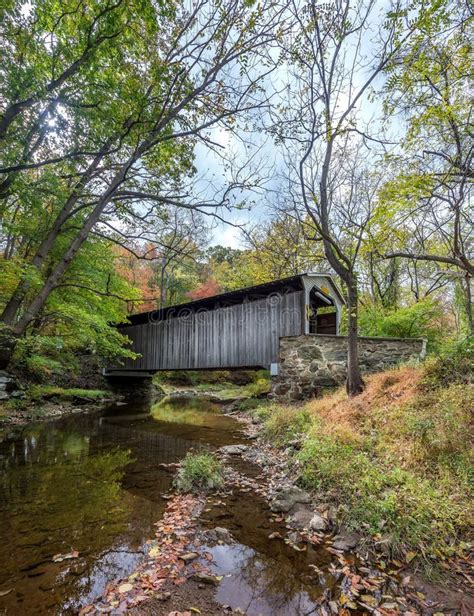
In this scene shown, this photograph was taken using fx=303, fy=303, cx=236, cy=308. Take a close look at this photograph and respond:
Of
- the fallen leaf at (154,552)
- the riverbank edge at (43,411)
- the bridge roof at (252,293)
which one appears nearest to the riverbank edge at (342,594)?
the fallen leaf at (154,552)

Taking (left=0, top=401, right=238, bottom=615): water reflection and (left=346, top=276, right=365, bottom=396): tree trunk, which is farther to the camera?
(left=346, top=276, right=365, bottom=396): tree trunk

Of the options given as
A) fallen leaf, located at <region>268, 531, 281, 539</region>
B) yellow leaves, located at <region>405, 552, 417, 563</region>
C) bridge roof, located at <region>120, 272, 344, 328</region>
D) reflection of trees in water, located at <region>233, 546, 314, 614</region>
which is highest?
bridge roof, located at <region>120, 272, 344, 328</region>

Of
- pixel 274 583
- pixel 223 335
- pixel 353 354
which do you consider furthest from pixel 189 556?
pixel 223 335

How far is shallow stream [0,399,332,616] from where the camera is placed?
2.19m

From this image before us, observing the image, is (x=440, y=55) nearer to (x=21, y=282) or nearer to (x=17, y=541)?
(x=17, y=541)

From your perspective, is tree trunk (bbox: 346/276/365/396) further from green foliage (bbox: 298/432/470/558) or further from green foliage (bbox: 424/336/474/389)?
green foliage (bbox: 298/432/470/558)

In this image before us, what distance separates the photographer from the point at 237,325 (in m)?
11.9

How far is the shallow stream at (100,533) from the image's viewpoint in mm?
2193

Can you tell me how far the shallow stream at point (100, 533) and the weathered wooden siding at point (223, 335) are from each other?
560 centimetres

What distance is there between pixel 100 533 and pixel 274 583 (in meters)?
1.75

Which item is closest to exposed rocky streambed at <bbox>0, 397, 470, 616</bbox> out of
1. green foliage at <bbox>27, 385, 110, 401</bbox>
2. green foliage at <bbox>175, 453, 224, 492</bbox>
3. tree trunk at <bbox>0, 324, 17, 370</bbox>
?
green foliage at <bbox>175, 453, 224, 492</bbox>

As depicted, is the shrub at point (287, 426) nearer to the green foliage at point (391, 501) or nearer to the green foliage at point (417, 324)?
the green foliage at point (391, 501)

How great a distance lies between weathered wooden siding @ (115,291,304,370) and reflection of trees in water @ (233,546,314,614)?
7777 millimetres

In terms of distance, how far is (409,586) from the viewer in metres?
2.23
